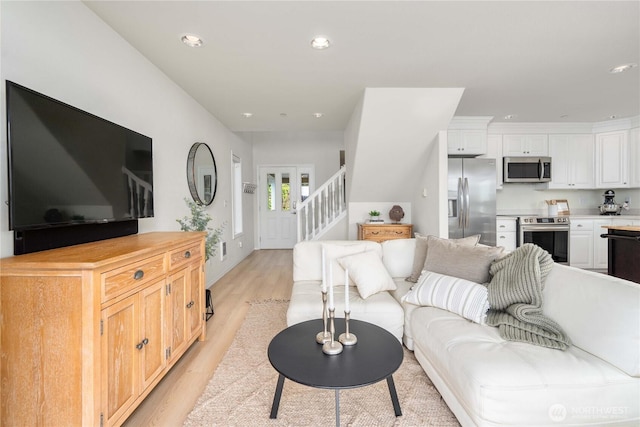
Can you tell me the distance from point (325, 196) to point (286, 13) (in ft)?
11.4

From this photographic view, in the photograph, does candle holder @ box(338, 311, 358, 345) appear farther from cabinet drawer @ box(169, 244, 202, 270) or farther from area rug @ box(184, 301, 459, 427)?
cabinet drawer @ box(169, 244, 202, 270)

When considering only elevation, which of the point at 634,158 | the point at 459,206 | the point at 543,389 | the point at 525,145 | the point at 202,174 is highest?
the point at 525,145

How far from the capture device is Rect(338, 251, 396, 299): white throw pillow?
2.28m

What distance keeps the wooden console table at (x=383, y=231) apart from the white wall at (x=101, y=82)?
7.59 ft

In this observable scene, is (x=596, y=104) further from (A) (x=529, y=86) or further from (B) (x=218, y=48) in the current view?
(B) (x=218, y=48)

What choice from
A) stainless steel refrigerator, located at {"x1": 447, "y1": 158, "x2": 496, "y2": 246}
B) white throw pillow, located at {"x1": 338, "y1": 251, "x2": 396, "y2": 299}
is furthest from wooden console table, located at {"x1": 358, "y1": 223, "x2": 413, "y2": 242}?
white throw pillow, located at {"x1": 338, "y1": 251, "x2": 396, "y2": 299}

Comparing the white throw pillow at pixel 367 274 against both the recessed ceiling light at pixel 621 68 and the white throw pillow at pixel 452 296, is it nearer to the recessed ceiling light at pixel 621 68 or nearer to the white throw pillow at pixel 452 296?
the white throw pillow at pixel 452 296

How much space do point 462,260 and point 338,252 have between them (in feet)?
3.25

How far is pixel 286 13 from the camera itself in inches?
76.3

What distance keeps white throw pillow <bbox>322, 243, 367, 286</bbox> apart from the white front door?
428 cm

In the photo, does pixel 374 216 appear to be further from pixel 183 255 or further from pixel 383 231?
pixel 183 255

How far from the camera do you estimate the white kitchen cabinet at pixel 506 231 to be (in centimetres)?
450

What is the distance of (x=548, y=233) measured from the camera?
14.8 feet

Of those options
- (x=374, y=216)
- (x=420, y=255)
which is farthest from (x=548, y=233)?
(x=420, y=255)
